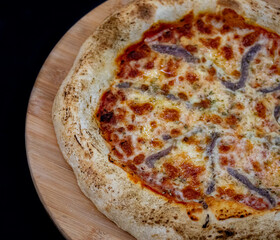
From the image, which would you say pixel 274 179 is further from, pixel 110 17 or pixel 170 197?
pixel 110 17

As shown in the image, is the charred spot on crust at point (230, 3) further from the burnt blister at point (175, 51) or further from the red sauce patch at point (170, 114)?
the red sauce patch at point (170, 114)

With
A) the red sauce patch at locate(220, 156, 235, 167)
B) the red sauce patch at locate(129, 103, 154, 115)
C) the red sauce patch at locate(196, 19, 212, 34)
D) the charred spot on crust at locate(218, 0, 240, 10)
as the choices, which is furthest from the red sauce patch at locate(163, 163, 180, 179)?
the charred spot on crust at locate(218, 0, 240, 10)

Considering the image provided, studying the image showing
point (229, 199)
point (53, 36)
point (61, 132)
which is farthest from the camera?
point (53, 36)

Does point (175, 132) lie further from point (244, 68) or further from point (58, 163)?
point (58, 163)

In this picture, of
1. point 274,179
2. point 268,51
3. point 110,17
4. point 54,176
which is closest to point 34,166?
point 54,176

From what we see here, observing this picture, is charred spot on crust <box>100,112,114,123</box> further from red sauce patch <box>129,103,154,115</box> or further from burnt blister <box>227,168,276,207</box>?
burnt blister <box>227,168,276,207</box>

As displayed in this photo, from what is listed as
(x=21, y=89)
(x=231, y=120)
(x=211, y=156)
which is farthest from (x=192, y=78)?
(x=21, y=89)
